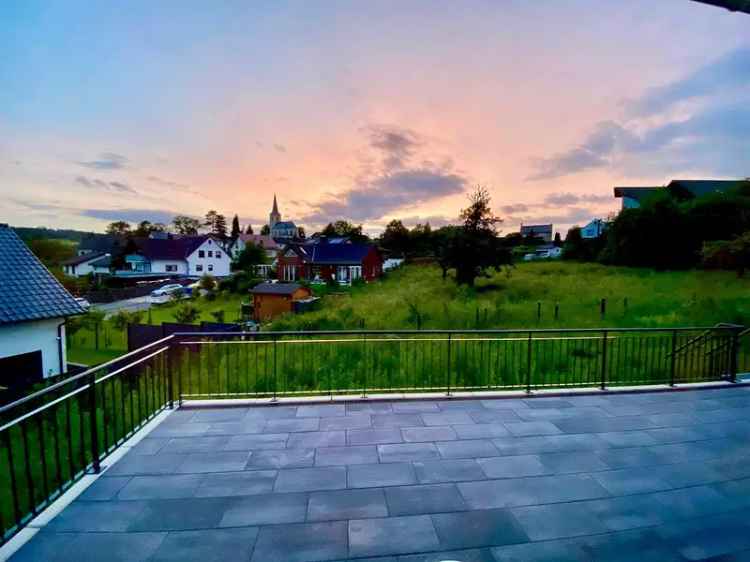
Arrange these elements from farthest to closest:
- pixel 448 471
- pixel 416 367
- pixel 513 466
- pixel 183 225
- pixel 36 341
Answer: pixel 183 225 → pixel 36 341 → pixel 416 367 → pixel 513 466 → pixel 448 471

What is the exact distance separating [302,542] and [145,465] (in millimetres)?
1889

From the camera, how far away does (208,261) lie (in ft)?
153

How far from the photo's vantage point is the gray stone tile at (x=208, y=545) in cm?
227

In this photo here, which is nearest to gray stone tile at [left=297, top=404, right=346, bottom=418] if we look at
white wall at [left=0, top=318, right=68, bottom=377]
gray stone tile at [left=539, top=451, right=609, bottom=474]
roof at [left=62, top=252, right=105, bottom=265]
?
gray stone tile at [left=539, top=451, right=609, bottom=474]

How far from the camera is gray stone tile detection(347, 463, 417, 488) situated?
10.1 feet

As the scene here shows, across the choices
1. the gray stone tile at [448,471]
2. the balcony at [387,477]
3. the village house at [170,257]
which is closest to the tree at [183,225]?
the village house at [170,257]

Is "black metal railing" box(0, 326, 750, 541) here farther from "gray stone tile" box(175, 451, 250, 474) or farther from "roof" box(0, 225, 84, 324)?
"roof" box(0, 225, 84, 324)

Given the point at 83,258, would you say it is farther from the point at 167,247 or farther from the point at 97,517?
the point at 97,517

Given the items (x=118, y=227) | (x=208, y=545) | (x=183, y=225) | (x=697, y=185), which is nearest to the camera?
(x=208, y=545)

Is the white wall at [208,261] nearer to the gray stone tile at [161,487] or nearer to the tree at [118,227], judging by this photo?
the tree at [118,227]

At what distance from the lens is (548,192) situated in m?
15.4

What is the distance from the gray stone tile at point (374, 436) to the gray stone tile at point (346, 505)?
0.83 m

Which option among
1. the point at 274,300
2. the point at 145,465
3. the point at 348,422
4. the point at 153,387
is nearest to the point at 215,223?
the point at 274,300

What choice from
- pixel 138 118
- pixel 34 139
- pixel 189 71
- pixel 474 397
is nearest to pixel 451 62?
pixel 189 71
